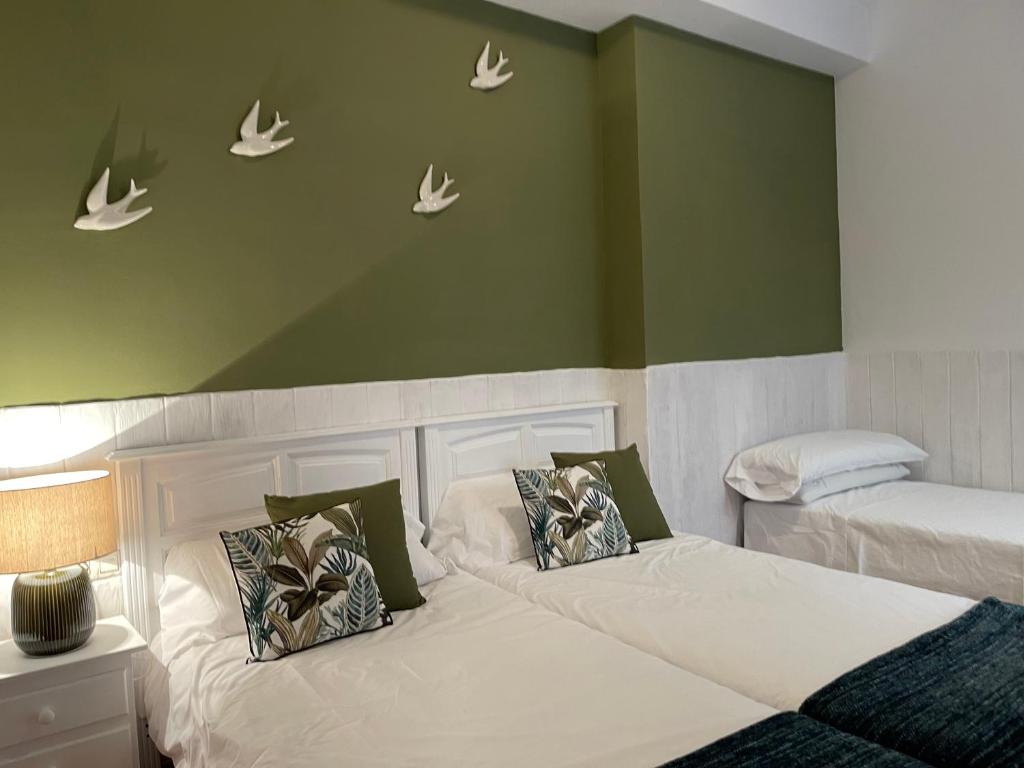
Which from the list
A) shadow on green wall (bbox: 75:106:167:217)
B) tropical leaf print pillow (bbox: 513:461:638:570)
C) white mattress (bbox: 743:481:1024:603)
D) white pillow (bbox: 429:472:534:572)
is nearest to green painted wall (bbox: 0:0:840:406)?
shadow on green wall (bbox: 75:106:167:217)

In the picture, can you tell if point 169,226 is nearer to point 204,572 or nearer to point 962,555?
point 204,572

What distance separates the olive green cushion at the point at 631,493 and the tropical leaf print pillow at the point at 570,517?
102 mm

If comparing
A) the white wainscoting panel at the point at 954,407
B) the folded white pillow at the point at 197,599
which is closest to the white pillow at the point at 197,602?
the folded white pillow at the point at 197,599

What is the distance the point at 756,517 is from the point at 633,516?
1.00m

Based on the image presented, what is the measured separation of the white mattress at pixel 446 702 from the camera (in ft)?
5.06

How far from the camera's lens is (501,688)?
1.80 metres

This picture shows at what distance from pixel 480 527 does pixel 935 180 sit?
2837mm

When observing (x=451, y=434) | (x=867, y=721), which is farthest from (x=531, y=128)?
(x=867, y=721)

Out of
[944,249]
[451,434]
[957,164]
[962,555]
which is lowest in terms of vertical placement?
[962,555]

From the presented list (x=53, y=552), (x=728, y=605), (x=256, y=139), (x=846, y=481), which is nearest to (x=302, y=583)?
(x=53, y=552)

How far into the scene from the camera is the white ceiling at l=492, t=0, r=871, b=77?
3357 millimetres

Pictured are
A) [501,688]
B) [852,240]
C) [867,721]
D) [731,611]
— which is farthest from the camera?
[852,240]

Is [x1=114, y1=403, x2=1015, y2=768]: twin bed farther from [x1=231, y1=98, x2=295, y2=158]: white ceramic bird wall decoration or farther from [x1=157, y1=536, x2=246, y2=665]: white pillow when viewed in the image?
[x1=231, y1=98, x2=295, y2=158]: white ceramic bird wall decoration

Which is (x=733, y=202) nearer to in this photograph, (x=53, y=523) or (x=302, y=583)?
(x=302, y=583)
